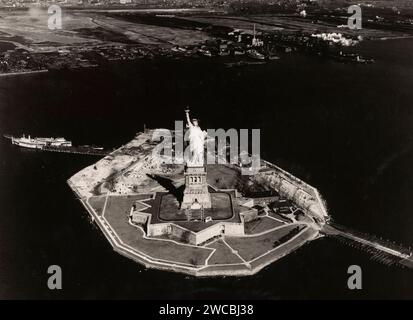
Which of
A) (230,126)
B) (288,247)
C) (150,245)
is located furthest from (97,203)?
(230,126)

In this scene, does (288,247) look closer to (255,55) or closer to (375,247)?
(375,247)

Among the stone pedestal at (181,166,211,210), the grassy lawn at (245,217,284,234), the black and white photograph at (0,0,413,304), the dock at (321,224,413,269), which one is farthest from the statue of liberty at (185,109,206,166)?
the dock at (321,224,413,269)

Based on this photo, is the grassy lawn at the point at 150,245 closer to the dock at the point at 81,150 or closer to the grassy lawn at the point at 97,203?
the grassy lawn at the point at 97,203

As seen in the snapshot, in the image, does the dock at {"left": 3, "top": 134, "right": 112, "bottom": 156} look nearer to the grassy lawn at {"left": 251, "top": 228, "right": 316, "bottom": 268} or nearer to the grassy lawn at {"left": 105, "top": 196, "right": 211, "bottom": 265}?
the grassy lawn at {"left": 105, "top": 196, "right": 211, "bottom": 265}

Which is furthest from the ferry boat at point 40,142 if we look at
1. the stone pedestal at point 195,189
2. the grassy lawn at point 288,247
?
the grassy lawn at point 288,247

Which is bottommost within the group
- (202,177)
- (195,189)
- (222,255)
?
(222,255)
